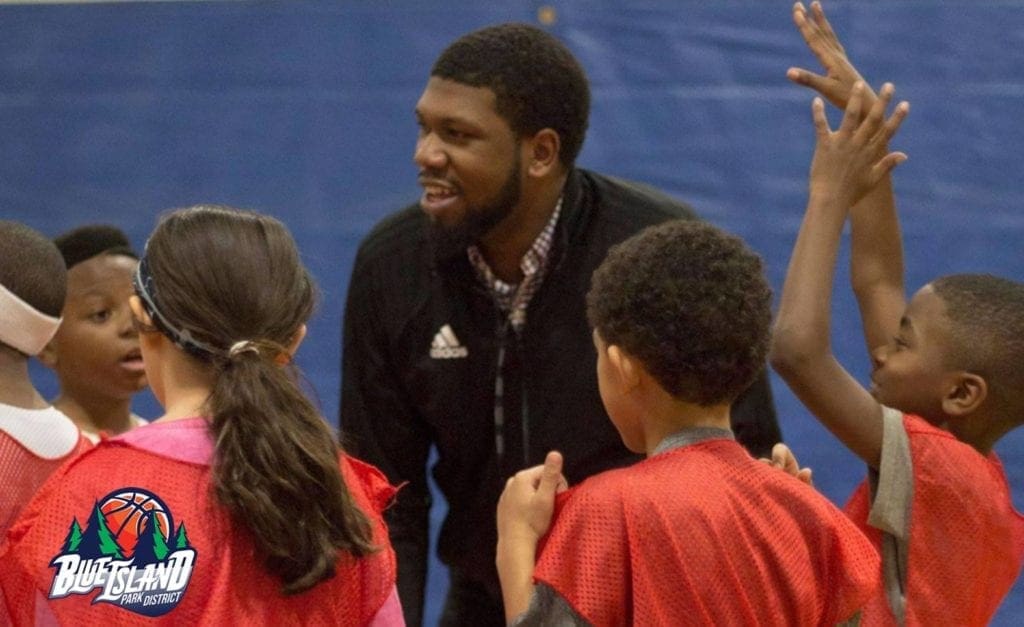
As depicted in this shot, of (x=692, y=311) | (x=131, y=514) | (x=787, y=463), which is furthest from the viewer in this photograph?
(x=787, y=463)

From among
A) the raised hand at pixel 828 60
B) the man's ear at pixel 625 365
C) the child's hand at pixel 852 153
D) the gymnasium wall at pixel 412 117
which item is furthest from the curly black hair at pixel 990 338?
the gymnasium wall at pixel 412 117

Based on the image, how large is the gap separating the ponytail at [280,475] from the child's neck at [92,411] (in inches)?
49.6

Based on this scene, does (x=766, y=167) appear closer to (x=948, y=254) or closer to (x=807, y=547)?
(x=948, y=254)

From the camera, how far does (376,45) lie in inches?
158

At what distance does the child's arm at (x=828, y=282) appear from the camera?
2.07m

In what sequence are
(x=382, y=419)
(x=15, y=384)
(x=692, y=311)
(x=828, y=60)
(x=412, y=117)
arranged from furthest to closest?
1. (x=412, y=117)
2. (x=382, y=419)
3. (x=828, y=60)
4. (x=15, y=384)
5. (x=692, y=311)

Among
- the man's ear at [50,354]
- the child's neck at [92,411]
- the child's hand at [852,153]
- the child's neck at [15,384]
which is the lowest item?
the child's neck at [92,411]

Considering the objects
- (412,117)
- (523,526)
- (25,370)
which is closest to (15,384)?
(25,370)

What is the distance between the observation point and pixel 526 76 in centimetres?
251

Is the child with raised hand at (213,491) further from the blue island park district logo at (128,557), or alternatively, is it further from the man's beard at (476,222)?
the man's beard at (476,222)

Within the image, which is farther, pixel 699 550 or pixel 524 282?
pixel 524 282

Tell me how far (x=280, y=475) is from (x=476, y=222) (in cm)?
85

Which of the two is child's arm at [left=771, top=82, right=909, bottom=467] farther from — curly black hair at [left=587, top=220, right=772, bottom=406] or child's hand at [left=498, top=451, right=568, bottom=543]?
child's hand at [left=498, top=451, right=568, bottom=543]

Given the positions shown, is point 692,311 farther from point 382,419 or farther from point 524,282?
point 382,419
